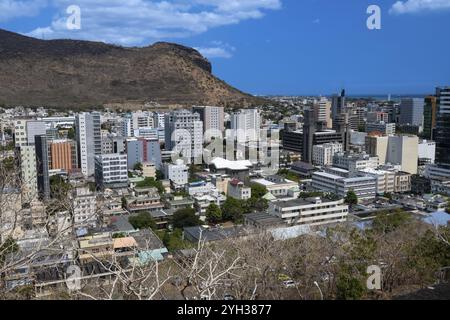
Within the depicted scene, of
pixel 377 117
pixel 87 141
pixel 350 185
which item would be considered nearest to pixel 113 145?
pixel 87 141

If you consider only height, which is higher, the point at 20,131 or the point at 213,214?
the point at 20,131

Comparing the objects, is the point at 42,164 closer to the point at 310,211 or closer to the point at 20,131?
the point at 20,131

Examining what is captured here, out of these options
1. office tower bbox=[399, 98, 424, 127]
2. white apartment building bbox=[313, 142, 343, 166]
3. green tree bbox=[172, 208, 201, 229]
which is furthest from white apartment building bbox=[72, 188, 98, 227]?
office tower bbox=[399, 98, 424, 127]

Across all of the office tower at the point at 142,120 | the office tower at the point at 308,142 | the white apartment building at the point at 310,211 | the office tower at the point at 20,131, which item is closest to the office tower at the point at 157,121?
the office tower at the point at 142,120

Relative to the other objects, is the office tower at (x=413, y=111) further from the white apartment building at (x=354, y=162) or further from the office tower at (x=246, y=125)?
the white apartment building at (x=354, y=162)

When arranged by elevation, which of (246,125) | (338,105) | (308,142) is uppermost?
(338,105)
